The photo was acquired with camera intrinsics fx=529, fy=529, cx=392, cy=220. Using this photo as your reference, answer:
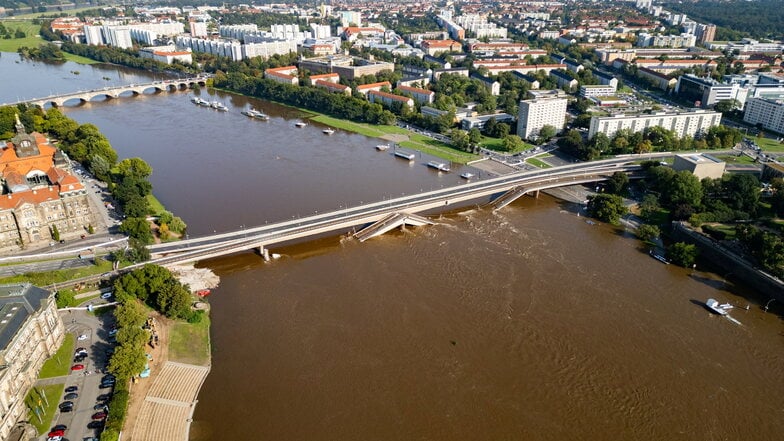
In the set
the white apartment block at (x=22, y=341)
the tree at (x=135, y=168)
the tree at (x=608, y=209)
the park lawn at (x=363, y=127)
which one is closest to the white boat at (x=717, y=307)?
the tree at (x=608, y=209)

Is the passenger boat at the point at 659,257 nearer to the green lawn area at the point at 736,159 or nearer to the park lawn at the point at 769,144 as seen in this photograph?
the green lawn area at the point at 736,159

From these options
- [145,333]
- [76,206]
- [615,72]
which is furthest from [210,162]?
[615,72]

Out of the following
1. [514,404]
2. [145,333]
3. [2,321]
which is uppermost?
[2,321]

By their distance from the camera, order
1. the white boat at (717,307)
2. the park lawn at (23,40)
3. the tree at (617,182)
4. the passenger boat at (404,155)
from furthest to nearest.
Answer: the park lawn at (23,40) < the passenger boat at (404,155) < the tree at (617,182) < the white boat at (717,307)

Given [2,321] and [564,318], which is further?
[564,318]

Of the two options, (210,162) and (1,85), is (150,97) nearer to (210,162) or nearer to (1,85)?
(1,85)

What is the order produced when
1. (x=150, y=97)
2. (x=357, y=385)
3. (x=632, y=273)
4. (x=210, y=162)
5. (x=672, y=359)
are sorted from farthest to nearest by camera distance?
(x=150, y=97) → (x=210, y=162) → (x=632, y=273) → (x=672, y=359) → (x=357, y=385)
